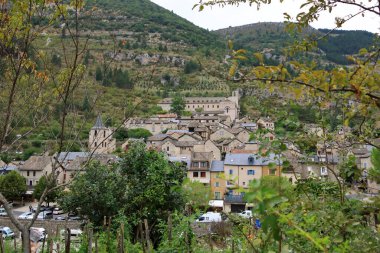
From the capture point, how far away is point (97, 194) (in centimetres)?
1277

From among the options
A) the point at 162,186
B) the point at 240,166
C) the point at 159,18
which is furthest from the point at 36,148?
the point at 159,18

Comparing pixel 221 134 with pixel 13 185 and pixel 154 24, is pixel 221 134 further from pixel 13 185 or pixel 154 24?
pixel 154 24

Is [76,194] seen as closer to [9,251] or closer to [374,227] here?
[9,251]

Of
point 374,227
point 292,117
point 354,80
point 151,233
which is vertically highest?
point 354,80

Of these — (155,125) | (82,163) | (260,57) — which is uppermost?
(260,57)

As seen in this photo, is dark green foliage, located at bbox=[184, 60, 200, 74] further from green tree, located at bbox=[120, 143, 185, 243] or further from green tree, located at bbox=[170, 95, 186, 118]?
green tree, located at bbox=[120, 143, 185, 243]

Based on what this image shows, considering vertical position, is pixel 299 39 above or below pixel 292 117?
above

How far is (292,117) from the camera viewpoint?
2391mm

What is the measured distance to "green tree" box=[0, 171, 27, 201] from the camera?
94.3ft

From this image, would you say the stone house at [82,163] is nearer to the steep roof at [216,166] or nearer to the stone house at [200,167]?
the stone house at [200,167]

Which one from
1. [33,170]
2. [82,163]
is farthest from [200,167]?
[82,163]

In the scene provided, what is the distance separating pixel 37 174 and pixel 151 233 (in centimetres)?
2643

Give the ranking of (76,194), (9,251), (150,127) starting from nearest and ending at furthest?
(9,251) < (76,194) < (150,127)

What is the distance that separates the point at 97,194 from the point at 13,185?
19581mm
